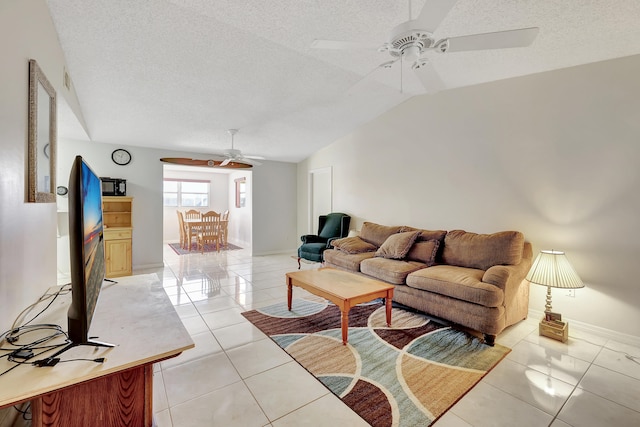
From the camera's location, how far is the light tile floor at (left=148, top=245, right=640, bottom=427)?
5.25 ft

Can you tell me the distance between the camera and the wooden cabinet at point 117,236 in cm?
441

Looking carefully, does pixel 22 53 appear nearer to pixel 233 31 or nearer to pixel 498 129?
pixel 233 31

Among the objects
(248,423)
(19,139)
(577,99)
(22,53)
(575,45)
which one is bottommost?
(248,423)

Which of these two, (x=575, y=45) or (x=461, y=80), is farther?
(x=461, y=80)

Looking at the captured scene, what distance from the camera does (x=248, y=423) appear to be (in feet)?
5.09

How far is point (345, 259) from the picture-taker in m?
3.86

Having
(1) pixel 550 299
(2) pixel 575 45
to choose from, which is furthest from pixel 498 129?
(1) pixel 550 299

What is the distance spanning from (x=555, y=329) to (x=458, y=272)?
890mm

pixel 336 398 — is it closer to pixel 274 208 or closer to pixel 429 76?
pixel 429 76

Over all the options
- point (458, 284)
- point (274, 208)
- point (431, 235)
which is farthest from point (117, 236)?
point (458, 284)

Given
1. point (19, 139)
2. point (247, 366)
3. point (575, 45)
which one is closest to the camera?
point (19, 139)

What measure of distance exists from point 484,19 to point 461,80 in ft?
4.20

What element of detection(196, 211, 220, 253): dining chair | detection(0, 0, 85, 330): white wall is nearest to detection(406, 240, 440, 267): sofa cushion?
detection(0, 0, 85, 330): white wall

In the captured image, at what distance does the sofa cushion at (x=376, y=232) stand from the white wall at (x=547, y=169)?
220mm
